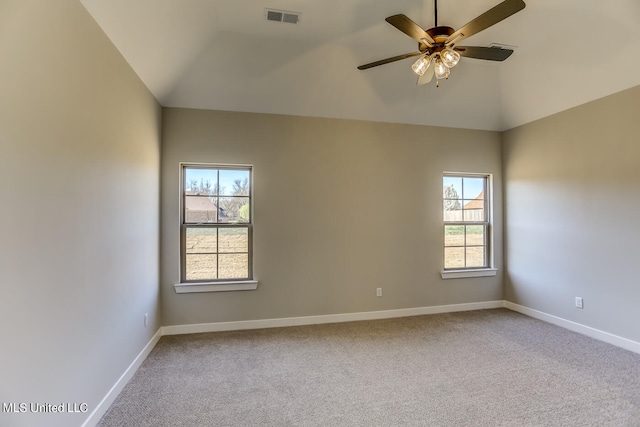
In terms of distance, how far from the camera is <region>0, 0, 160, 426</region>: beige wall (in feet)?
4.23

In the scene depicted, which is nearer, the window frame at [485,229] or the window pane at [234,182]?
the window pane at [234,182]

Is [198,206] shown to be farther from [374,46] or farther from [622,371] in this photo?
[622,371]

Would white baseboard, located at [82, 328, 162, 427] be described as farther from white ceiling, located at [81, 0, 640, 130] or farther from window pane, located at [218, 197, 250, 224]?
white ceiling, located at [81, 0, 640, 130]

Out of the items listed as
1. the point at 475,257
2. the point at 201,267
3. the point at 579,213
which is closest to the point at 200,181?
the point at 201,267

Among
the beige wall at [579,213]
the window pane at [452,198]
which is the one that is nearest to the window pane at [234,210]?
the window pane at [452,198]

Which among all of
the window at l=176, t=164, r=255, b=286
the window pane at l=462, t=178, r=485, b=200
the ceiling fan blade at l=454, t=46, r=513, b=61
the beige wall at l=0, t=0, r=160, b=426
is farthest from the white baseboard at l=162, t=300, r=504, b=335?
the ceiling fan blade at l=454, t=46, r=513, b=61

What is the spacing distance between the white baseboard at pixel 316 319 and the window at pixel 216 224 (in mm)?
517

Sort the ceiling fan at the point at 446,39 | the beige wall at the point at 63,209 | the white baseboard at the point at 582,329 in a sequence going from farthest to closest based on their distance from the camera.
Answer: the white baseboard at the point at 582,329 → the ceiling fan at the point at 446,39 → the beige wall at the point at 63,209

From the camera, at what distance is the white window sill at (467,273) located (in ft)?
13.8

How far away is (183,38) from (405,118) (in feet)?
8.94

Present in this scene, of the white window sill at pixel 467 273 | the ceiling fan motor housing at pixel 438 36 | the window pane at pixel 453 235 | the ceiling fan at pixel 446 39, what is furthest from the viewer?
the window pane at pixel 453 235

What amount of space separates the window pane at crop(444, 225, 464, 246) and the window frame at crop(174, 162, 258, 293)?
8.88 feet

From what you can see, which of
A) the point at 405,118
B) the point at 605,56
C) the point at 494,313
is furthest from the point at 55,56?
the point at 494,313

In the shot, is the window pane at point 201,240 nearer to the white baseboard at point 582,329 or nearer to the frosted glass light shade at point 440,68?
the frosted glass light shade at point 440,68
